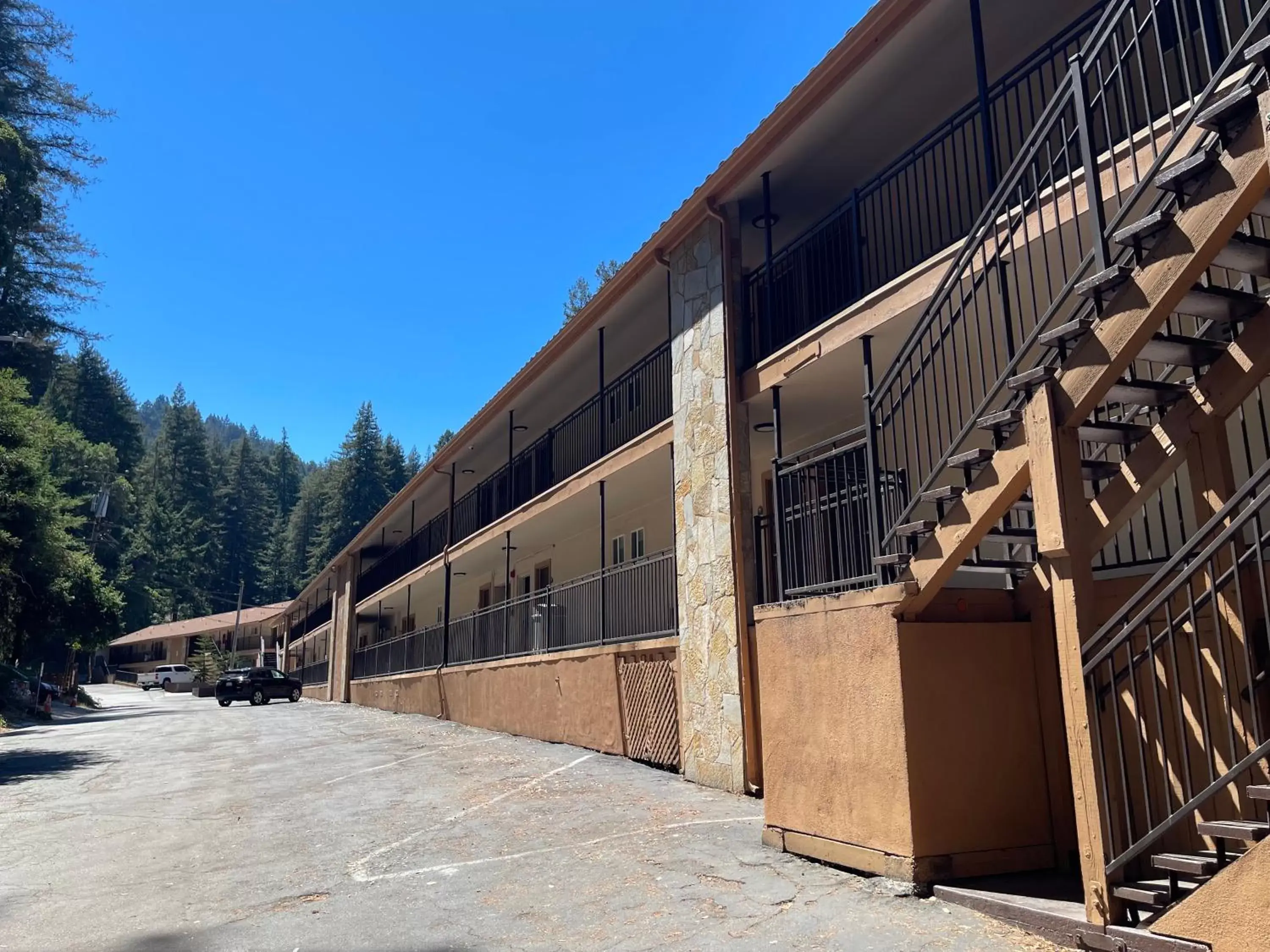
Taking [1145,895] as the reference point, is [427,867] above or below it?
→ below

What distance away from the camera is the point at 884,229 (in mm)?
9781

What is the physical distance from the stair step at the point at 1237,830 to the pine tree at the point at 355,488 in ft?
287

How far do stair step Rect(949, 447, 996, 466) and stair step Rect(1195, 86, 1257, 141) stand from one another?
6.58ft

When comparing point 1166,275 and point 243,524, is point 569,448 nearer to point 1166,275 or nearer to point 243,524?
point 1166,275

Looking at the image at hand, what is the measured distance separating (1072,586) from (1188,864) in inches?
55.0

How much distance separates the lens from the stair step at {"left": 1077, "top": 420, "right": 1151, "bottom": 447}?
535cm

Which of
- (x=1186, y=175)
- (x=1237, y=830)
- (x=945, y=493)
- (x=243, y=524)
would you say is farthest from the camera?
(x=243, y=524)

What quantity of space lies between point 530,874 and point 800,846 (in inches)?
78.6

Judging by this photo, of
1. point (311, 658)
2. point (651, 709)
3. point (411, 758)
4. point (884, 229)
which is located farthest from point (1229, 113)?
point (311, 658)

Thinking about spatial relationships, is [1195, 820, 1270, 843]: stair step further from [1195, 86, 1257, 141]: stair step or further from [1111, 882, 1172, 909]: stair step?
[1195, 86, 1257, 141]: stair step

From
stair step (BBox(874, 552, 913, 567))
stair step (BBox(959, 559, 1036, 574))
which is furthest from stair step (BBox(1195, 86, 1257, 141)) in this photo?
stair step (BBox(959, 559, 1036, 574))

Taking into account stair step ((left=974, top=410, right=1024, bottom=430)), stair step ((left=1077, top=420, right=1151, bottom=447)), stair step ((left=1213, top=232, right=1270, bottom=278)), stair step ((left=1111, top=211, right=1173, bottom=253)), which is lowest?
stair step ((left=1077, top=420, right=1151, bottom=447))

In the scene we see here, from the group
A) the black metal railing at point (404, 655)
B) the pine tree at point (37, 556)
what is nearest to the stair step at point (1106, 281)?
the black metal railing at point (404, 655)

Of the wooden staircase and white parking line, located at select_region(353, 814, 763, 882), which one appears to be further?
white parking line, located at select_region(353, 814, 763, 882)
